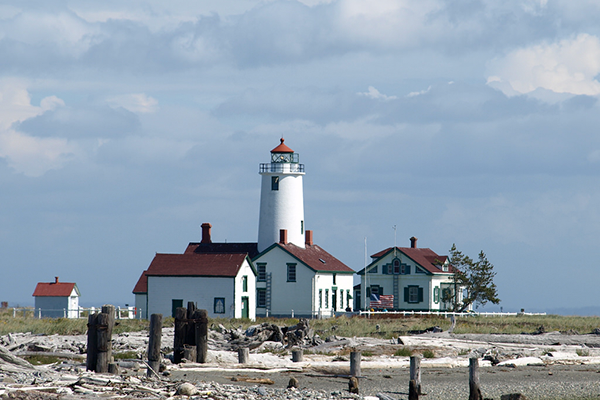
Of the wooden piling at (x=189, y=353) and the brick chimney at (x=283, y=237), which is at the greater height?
the brick chimney at (x=283, y=237)

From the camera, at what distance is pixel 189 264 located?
175 ft

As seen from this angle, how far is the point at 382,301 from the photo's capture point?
59750 mm

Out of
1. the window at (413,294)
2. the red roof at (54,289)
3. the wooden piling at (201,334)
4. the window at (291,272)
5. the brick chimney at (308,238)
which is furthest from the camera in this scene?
the red roof at (54,289)

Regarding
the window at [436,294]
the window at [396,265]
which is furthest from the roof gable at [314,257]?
the window at [436,294]

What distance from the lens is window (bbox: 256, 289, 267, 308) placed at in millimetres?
56025

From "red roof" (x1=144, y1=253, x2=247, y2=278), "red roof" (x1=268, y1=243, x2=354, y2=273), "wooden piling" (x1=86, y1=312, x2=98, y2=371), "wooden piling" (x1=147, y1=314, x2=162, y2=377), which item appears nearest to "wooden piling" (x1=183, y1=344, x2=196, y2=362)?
"wooden piling" (x1=147, y1=314, x2=162, y2=377)

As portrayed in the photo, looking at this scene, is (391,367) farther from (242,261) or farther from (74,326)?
(242,261)

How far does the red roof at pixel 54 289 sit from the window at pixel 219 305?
48.3 ft

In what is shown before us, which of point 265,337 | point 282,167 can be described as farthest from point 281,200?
point 265,337

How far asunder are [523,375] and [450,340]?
7304mm

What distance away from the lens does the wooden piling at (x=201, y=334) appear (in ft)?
73.2

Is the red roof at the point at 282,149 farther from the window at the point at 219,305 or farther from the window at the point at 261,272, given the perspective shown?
the window at the point at 219,305

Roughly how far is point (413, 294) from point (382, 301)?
2615mm

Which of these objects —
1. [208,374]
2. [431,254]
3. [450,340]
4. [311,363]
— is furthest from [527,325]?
[208,374]
